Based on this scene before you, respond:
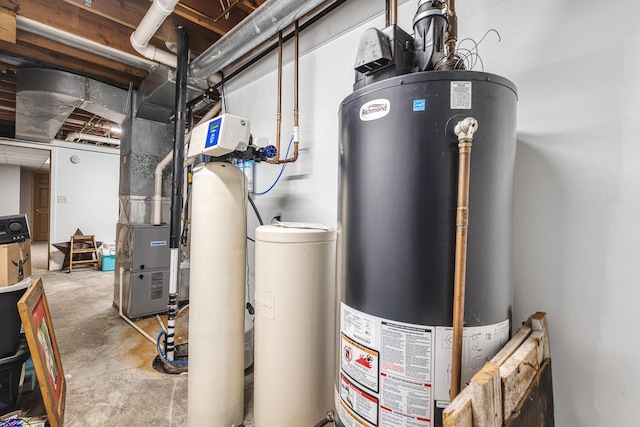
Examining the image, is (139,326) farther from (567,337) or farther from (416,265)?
(567,337)

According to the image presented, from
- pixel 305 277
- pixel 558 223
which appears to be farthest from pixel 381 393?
pixel 558 223

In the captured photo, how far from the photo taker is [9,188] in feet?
25.8

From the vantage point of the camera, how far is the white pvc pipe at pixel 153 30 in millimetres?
1685

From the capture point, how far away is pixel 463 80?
727 millimetres

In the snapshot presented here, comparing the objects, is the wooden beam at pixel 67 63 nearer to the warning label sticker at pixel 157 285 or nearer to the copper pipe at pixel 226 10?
the copper pipe at pixel 226 10

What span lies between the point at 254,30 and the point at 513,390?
206cm

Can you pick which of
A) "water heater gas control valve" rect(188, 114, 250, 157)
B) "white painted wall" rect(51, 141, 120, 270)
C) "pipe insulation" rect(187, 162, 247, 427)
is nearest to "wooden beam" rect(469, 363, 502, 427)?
"pipe insulation" rect(187, 162, 247, 427)

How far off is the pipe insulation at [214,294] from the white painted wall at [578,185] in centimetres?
125

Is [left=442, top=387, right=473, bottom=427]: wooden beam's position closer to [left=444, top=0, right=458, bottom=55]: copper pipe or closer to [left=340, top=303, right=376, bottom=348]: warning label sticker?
[left=340, top=303, right=376, bottom=348]: warning label sticker

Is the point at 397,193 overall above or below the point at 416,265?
above

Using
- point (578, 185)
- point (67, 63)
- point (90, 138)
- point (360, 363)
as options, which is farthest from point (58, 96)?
point (578, 185)

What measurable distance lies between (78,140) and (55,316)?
14.1ft

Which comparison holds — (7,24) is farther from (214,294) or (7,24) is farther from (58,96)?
(214,294)

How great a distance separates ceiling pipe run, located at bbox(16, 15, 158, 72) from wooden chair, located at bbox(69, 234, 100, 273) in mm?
4153
